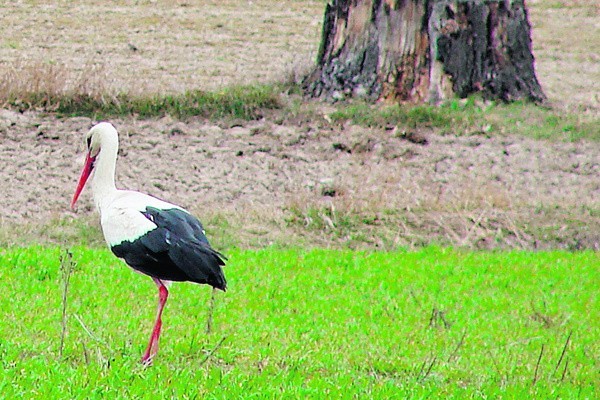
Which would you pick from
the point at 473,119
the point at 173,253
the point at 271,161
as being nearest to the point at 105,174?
the point at 173,253

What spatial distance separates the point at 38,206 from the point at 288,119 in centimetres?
336

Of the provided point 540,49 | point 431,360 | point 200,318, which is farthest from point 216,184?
point 540,49

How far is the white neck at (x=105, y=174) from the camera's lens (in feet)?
22.3

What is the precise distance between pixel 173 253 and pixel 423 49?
7502mm

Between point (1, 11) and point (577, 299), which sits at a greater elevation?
point (1, 11)

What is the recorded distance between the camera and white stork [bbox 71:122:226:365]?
20.2 ft

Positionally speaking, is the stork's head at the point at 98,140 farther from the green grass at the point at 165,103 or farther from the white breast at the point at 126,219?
the green grass at the point at 165,103

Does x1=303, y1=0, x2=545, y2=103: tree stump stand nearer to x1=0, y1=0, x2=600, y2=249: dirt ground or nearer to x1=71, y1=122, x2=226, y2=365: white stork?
→ x1=0, y1=0, x2=600, y2=249: dirt ground

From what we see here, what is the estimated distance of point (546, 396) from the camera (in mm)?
6422

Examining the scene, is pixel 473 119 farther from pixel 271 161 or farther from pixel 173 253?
pixel 173 253

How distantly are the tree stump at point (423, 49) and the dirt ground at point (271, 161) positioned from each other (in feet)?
2.98

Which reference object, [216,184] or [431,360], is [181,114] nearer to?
[216,184]

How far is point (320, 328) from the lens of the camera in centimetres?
755

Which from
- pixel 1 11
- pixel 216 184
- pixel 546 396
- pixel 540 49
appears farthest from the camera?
pixel 540 49
